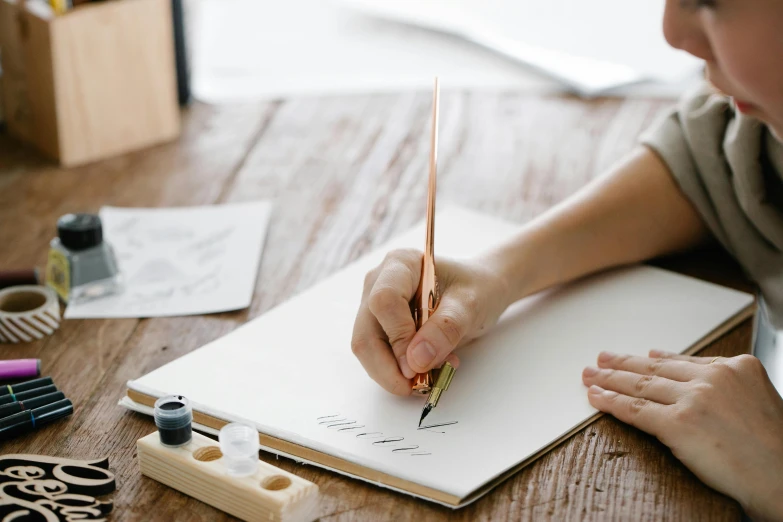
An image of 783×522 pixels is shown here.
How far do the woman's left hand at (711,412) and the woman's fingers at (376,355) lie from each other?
0.54 feet

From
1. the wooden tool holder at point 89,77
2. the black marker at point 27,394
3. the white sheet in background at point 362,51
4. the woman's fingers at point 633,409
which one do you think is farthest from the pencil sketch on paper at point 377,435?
the white sheet in background at point 362,51

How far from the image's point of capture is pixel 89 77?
4.28 ft

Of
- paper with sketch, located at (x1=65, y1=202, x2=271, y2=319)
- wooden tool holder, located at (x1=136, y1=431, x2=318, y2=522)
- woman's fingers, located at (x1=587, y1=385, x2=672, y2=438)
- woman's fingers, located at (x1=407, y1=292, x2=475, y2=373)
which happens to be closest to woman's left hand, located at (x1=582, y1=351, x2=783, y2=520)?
woman's fingers, located at (x1=587, y1=385, x2=672, y2=438)

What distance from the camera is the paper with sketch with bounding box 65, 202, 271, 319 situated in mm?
980

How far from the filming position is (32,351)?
0.90m

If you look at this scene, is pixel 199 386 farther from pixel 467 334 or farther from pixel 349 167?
pixel 349 167

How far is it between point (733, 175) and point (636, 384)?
0.34 metres

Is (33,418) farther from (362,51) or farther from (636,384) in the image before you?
(362,51)

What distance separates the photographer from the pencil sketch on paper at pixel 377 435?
734 mm

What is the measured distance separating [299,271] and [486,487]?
41cm

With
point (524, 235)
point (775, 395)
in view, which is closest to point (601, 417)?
point (775, 395)

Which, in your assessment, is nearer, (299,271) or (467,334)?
(467,334)

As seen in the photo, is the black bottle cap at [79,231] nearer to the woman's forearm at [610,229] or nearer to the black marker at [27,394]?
the black marker at [27,394]

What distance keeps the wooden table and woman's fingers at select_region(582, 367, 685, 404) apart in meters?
0.03
